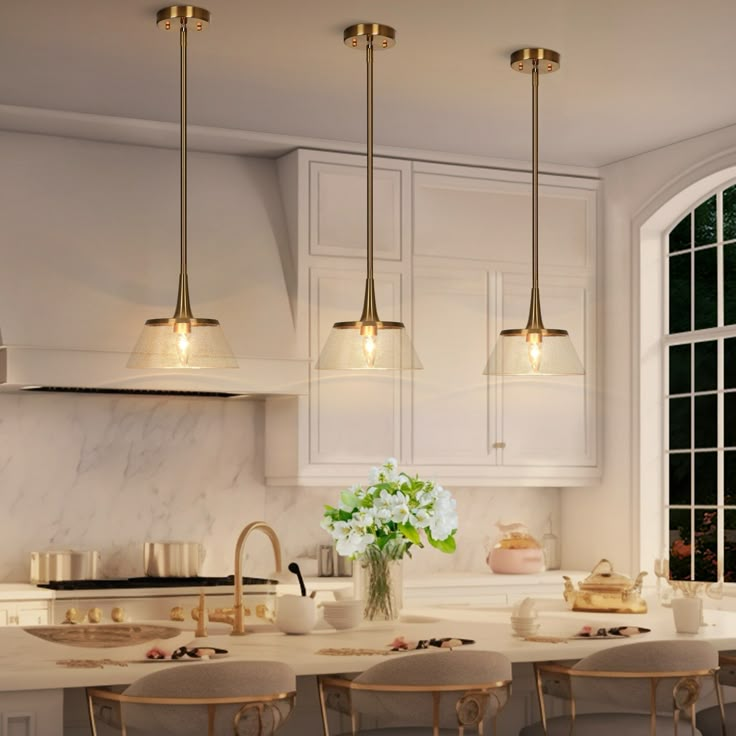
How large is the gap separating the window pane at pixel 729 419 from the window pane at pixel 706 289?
0.39 metres

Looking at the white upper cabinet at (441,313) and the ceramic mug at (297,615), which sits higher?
the white upper cabinet at (441,313)

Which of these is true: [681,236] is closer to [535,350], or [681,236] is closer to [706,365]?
[706,365]

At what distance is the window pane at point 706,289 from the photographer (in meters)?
6.25

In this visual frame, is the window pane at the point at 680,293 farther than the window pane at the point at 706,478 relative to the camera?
Yes

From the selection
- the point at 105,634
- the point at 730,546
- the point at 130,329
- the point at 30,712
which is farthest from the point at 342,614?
the point at 730,546

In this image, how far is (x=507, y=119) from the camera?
5609 millimetres

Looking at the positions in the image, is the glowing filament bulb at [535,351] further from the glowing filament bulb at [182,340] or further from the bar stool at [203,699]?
the bar stool at [203,699]

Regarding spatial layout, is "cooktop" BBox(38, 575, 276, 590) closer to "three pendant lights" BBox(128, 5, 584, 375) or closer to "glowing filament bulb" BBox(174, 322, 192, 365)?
"three pendant lights" BBox(128, 5, 584, 375)

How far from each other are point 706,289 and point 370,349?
8.55 feet

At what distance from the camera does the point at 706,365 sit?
6238 mm

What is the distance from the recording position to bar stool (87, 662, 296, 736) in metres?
2.95

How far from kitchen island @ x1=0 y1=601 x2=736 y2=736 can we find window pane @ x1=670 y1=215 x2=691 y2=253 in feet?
7.76

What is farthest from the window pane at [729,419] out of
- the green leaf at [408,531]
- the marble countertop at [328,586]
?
the green leaf at [408,531]

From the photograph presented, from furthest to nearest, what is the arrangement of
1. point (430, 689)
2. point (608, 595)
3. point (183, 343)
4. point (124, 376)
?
point (124, 376) → point (608, 595) → point (183, 343) → point (430, 689)
